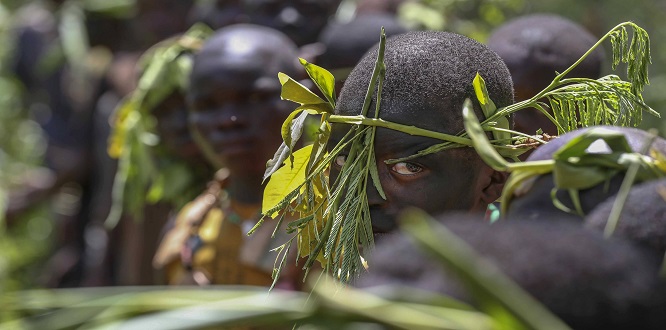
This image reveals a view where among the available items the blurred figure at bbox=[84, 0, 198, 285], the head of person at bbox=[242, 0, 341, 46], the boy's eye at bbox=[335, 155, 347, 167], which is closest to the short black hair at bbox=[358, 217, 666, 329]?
the boy's eye at bbox=[335, 155, 347, 167]

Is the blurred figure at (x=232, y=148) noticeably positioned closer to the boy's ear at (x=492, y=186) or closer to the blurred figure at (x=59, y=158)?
the boy's ear at (x=492, y=186)

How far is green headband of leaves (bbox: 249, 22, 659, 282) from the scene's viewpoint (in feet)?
6.18

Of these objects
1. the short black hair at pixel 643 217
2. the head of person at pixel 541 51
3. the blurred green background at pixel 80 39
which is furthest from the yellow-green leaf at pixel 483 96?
the blurred green background at pixel 80 39

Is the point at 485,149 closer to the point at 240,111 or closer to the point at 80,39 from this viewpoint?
the point at 240,111

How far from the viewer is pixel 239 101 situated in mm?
3717

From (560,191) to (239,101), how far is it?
2492 mm

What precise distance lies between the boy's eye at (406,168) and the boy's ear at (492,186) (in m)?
0.15

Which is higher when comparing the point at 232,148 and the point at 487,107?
the point at 487,107

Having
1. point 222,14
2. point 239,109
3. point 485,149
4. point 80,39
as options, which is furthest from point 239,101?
point 80,39

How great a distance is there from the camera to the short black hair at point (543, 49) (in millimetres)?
3422

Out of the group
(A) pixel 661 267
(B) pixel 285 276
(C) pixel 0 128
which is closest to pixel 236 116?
(B) pixel 285 276

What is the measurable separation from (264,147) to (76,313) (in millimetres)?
2688

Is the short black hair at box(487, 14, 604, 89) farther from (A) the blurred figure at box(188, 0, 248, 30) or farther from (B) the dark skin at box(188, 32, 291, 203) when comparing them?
(A) the blurred figure at box(188, 0, 248, 30)

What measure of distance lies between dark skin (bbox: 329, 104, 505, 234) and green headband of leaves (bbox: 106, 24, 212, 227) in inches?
91.9
